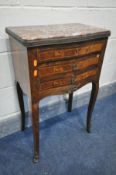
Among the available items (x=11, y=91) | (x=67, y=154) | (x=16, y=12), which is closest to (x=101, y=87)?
(x=67, y=154)

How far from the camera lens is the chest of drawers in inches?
32.7

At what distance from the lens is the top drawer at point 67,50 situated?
850mm

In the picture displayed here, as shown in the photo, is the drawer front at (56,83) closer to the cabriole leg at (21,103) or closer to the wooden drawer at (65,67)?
the wooden drawer at (65,67)

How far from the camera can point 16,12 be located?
1.11 metres

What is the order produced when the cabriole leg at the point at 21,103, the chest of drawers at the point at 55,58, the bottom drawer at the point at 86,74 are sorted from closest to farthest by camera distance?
1. the chest of drawers at the point at 55,58
2. the bottom drawer at the point at 86,74
3. the cabriole leg at the point at 21,103

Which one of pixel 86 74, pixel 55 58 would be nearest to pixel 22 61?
pixel 55 58

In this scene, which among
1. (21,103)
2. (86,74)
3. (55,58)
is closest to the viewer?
(55,58)

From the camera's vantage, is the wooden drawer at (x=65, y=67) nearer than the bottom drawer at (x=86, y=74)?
Yes

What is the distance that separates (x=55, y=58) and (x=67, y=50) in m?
0.08

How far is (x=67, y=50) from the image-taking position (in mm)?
915

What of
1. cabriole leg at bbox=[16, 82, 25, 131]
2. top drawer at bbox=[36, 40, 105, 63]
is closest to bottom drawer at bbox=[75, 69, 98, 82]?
top drawer at bbox=[36, 40, 105, 63]

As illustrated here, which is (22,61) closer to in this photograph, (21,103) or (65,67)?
(65,67)

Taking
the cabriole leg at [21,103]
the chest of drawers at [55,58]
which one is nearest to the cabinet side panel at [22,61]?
the chest of drawers at [55,58]

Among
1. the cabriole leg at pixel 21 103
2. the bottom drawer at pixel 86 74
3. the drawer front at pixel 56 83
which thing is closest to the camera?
the drawer front at pixel 56 83
